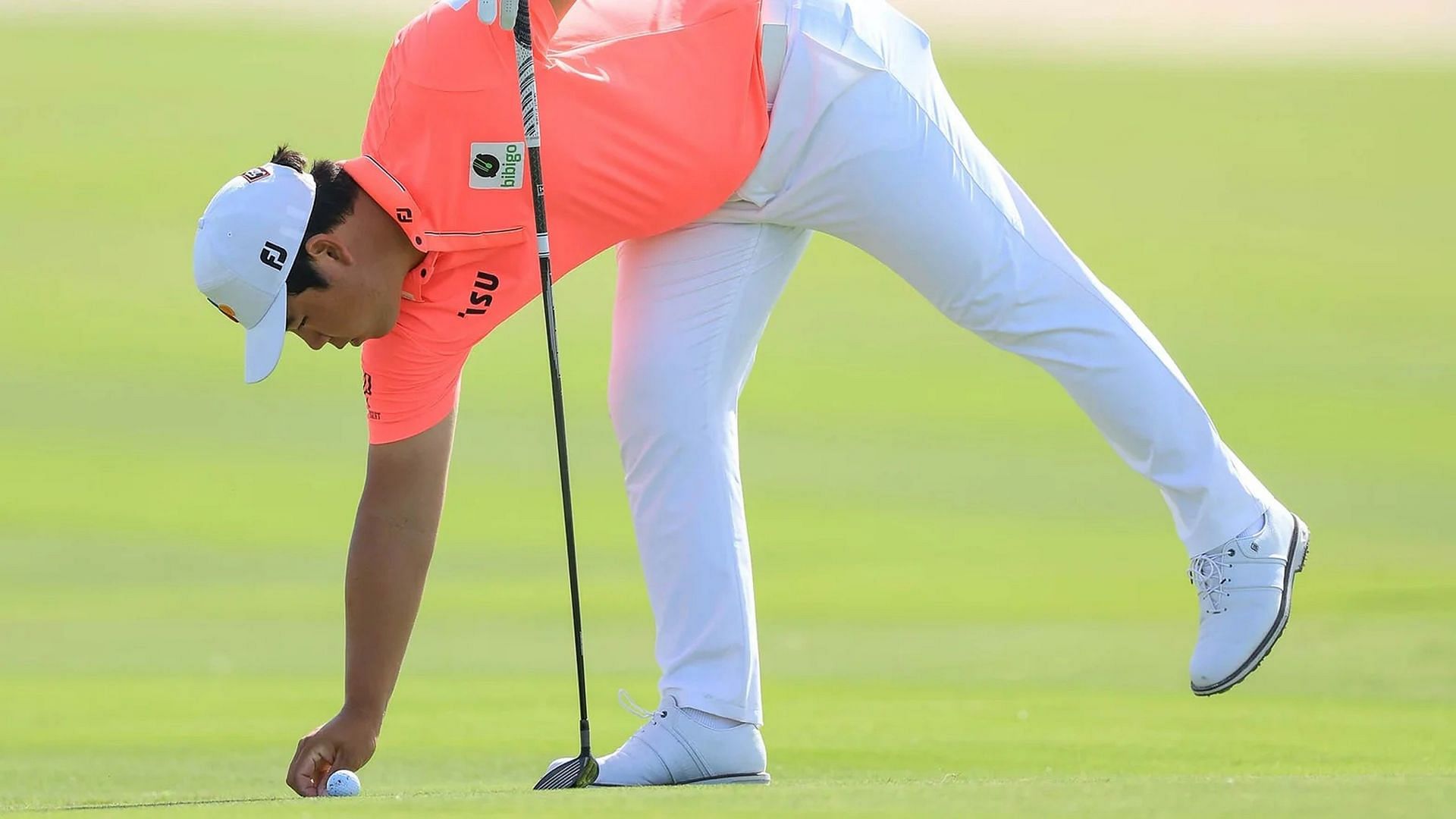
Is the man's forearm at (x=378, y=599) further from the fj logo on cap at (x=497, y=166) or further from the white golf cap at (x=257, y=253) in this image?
the fj logo on cap at (x=497, y=166)

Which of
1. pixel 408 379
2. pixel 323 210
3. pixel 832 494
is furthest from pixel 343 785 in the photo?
pixel 832 494

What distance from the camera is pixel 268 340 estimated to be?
11.2ft

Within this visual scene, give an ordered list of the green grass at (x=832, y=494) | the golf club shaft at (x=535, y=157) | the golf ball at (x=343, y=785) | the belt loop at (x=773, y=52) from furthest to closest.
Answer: the green grass at (x=832, y=494) < the belt loop at (x=773, y=52) < the golf ball at (x=343, y=785) < the golf club shaft at (x=535, y=157)

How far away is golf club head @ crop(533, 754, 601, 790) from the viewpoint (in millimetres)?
3596

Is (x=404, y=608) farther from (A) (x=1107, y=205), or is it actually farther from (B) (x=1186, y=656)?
(A) (x=1107, y=205)

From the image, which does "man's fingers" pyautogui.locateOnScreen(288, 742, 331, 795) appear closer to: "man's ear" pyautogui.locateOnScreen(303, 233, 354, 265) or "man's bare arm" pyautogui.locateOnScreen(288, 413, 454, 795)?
"man's bare arm" pyautogui.locateOnScreen(288, 413, 454, 795)

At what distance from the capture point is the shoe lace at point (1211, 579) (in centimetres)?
372

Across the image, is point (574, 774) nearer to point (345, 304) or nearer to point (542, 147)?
point (345, 304)

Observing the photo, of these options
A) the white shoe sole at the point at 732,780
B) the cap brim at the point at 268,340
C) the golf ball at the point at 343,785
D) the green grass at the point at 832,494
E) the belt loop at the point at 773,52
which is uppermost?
the belt loop at the point at 773,52

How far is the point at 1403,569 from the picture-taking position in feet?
26.2

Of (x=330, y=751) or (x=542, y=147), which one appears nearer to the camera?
(x=542, y=147)

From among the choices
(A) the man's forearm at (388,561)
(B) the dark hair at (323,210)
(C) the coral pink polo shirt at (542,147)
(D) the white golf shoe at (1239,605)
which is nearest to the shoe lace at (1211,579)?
(D) the white golf shoe at (1239,605)

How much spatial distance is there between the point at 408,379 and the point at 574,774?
714mm

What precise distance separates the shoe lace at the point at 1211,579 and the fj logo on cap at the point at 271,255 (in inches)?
63.7
